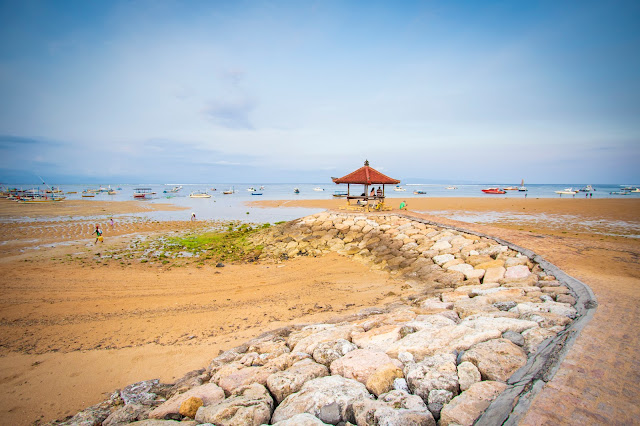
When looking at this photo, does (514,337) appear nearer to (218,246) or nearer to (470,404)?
(470,404)

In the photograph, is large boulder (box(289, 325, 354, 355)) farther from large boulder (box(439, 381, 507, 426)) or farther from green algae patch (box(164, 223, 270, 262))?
green algae patch (box(164, 223, 270, 262))

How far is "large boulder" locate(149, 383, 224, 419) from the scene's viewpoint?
3.97 metres

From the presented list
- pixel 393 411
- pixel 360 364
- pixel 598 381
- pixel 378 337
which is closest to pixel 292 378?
pixel 360 364

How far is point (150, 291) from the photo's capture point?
10.4 metres

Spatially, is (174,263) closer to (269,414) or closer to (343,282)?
(343,282)

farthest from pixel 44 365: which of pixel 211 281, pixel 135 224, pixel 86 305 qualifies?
pixel 135 224

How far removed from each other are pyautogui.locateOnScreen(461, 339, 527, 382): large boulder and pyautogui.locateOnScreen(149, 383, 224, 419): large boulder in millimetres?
3443

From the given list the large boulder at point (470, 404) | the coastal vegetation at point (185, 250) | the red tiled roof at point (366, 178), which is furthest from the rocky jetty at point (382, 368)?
the red tiled roof at point (366, 178)

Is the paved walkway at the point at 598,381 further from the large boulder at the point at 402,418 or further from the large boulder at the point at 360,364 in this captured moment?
the large boulder at the point at 360,364

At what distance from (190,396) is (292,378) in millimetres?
1424

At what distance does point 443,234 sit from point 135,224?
26.0m

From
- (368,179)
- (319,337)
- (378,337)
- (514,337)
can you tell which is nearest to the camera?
(514,337)

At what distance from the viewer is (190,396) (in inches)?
163

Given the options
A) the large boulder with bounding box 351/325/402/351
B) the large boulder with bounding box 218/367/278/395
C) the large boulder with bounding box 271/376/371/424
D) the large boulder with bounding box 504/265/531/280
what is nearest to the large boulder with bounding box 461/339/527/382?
the large boulder with bounding box 351/325/402/351
